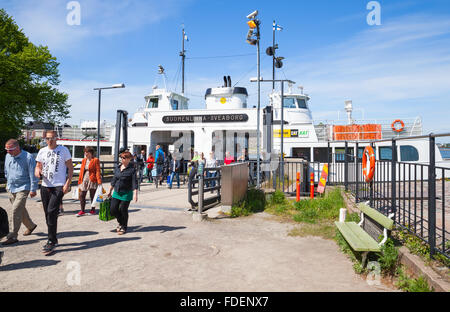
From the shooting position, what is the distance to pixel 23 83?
57.5 ft

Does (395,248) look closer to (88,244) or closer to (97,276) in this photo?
(97,276)

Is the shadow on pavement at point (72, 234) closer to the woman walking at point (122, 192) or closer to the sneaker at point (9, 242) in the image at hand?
the woman walking at point (122, 192)

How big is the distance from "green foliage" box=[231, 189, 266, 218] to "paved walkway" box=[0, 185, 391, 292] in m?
0.91

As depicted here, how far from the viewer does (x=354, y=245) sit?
397cm

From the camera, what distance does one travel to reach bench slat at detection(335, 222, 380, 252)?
391cm

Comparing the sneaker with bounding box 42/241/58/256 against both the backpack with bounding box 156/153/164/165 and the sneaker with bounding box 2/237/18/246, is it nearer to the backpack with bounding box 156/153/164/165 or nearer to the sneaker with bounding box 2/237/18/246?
the sneaker with bounding box 2/237/18/246

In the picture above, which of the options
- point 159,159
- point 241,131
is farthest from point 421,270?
point 241,131

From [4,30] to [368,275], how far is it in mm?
21808

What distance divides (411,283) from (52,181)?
531cm

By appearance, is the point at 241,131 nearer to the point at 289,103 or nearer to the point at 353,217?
the point at 289,103

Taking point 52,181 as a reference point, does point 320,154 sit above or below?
above

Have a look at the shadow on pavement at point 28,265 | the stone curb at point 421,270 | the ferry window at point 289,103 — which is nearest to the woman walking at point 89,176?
the shadow on pavement at point 28,265

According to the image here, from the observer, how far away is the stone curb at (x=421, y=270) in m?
3.14

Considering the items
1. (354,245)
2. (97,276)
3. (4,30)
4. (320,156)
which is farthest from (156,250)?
(4,30)
